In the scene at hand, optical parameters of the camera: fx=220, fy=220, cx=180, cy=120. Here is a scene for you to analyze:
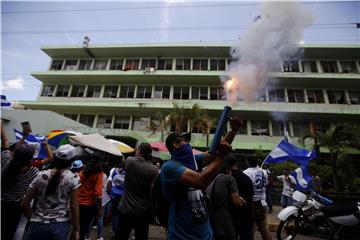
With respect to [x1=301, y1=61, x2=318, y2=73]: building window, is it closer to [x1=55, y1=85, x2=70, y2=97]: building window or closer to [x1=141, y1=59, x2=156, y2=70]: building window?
[x1=141, y1=59, x2=156, y2=70]: building window

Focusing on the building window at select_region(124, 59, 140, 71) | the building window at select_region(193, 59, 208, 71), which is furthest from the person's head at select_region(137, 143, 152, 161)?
the building window at select_region(124, 59, 140, 71)

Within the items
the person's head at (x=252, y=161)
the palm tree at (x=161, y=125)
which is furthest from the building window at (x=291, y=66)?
the person's head at (x=252, y=161)

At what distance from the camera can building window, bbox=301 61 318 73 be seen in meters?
21.1

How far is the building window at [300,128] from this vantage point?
63.8 feet

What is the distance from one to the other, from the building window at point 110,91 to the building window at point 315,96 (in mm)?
18904

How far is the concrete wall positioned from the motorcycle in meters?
13.7

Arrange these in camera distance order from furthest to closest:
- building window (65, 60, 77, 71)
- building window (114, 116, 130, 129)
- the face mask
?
building window (65, 60, 77, 71) → building window (114, 116, 130, 129) → the face mask

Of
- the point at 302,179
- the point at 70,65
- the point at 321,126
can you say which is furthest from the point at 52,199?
the point at 70,65

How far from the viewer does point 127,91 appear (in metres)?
23.0

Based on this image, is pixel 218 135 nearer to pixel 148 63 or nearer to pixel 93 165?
pixel 93 165

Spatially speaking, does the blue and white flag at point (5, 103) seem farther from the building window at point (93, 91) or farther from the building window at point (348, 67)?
the building window at point (348, 67)

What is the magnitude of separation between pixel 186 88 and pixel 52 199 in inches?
791

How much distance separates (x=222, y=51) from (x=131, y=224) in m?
20.9

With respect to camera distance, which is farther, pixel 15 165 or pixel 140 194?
pixel 140 194
